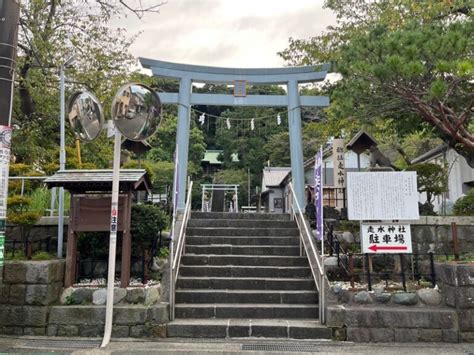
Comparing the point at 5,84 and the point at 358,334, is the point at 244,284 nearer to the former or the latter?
the point at 358,334

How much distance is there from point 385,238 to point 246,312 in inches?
107

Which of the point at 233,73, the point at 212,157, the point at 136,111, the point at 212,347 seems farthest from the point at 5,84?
the point at 212,157

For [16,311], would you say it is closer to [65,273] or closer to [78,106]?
[65,273]

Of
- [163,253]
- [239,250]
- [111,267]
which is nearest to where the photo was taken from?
[111,267]

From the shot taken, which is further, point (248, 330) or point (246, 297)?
point (246, 297)

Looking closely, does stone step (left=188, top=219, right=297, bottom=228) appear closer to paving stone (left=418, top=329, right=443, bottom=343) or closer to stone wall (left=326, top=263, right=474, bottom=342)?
stone wall (left=326, top=263, right=474, bottom=342)

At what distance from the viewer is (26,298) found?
5855mm

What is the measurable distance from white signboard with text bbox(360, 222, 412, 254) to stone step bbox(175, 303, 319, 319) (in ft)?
4.78

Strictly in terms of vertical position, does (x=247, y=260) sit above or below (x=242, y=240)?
below

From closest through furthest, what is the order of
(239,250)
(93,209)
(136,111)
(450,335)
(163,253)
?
→ 1. (136,111)
2. (450,335)
3. (93,209)
4. (163,253)
5. (239,250)

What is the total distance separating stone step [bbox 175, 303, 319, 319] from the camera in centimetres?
635

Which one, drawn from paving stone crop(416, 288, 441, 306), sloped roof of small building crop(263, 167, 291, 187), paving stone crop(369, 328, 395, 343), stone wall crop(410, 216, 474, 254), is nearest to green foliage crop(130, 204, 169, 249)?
paving stone crop(369, 328, 395, 343)

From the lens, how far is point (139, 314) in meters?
5.90

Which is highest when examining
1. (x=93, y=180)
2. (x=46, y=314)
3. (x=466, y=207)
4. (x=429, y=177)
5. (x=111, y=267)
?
(x=429, y=177)
